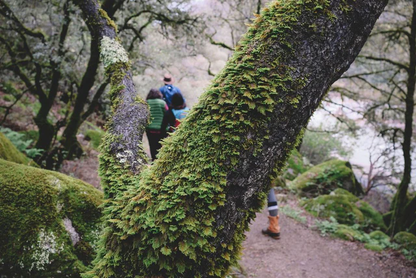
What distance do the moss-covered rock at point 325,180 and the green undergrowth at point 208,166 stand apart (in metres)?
9.72

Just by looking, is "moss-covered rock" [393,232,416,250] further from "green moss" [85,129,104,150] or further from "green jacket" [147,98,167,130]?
"green moss" [85,129,104,150]

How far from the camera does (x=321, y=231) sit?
25.3ft

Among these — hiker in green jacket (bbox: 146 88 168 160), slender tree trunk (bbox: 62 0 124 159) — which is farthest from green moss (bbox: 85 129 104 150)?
hiker in green jacket (bbox: 146 88 168 160)

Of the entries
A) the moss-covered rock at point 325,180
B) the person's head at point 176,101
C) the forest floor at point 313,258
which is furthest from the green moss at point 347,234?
the person's head at point 176,101

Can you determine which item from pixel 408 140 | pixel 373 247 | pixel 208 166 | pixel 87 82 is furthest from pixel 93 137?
pixel 408 140

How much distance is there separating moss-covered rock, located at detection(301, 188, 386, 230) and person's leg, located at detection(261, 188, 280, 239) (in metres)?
3.05

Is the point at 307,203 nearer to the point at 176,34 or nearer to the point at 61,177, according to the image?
the point at 176,34

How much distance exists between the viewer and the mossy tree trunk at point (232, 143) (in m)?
1.58

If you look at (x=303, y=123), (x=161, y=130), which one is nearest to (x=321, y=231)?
(x=161, y=130)

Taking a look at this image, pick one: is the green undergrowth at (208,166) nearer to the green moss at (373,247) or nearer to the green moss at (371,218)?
the green moss at (373,247)

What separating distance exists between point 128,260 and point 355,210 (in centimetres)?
904

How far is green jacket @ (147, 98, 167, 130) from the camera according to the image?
5336mm

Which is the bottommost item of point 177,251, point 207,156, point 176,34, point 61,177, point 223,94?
point 61,177

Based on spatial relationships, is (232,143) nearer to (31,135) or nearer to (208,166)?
(208,166)
